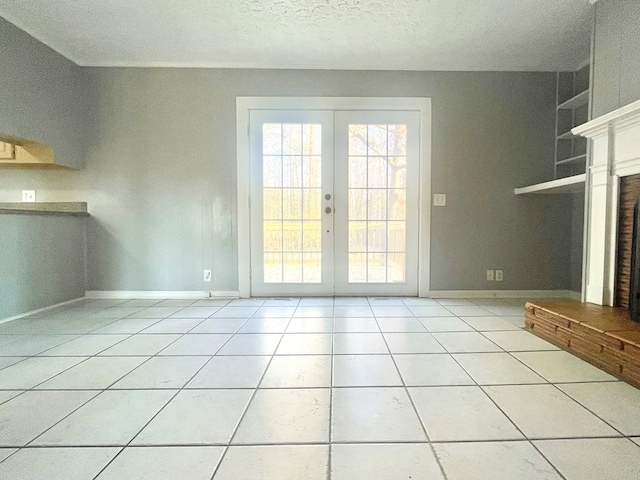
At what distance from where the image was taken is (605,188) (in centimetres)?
212

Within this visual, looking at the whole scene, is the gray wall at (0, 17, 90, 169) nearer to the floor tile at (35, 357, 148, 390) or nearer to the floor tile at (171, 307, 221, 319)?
the floor tile at (171, 307, 221, 319)

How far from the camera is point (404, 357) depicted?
172 cm

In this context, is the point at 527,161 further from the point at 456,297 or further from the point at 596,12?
the point at 456,297

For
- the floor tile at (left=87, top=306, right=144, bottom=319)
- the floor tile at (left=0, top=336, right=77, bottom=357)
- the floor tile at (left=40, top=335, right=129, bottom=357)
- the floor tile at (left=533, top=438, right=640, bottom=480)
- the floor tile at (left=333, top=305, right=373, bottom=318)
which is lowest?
the floor tile at (left=87, top=306, right=144, bottom=319)

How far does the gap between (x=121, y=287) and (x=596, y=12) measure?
15.4 ft

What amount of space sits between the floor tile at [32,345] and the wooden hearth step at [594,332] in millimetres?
3087

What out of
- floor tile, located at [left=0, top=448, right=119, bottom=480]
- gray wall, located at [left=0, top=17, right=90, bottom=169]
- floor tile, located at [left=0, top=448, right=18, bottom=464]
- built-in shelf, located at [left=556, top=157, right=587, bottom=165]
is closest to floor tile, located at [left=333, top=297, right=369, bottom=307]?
floor tile, located at [left=0, top=448, right=119, bottom=480]

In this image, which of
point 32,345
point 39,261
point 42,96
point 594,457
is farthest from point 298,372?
point 42,96

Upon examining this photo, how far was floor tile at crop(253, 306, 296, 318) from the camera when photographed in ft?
8.48

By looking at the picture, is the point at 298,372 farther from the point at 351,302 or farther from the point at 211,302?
the point at 211,302

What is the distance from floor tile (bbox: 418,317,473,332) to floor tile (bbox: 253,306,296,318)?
3.56 ft

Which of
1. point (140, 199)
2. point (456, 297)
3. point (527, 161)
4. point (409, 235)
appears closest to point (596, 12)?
point (527, 161)

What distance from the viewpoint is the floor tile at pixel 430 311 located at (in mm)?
2586

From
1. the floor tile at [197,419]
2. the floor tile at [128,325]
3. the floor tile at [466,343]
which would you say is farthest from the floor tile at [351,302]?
the floor tile at [197,419]
